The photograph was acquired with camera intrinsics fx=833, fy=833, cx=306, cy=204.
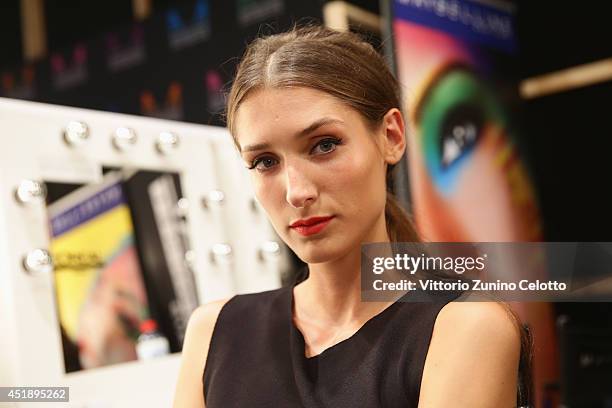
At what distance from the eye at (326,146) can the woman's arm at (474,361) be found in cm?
24

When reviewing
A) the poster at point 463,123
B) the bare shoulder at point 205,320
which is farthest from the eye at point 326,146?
the poster at point 463,123

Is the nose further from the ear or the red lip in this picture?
the ear

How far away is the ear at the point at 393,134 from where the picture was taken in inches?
43.1

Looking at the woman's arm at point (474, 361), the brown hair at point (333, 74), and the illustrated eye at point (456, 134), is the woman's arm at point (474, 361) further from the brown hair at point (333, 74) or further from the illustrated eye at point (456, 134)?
the illustrated eye at point (456, 134)

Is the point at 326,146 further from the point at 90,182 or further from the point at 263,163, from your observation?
the point at 90,182

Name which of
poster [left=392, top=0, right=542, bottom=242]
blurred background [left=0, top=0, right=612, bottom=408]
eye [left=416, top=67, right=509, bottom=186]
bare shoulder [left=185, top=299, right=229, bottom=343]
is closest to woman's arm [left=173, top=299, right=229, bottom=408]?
bare shoulder [left=185, top=299, right=229, bottom=343]

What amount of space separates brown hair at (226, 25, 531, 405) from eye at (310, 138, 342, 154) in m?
0.05

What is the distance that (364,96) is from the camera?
1.06 metres

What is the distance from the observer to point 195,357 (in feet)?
4.03

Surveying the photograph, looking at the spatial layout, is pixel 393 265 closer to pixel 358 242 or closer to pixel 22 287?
pixel 358 242

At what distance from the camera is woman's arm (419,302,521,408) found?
0.96 metres

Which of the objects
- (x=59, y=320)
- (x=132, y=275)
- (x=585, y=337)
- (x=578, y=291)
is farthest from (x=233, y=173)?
(x=578, y=291)

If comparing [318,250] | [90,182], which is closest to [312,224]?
[318,250]

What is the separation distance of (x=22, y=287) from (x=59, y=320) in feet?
0.26
